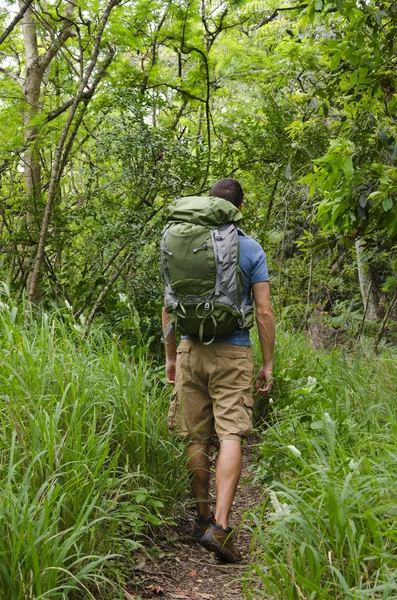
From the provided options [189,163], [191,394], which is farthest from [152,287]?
[191,394]

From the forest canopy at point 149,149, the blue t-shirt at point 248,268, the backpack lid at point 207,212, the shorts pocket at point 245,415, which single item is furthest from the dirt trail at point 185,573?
the forest canopy at point 149,149

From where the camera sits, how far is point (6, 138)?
7.98 meters

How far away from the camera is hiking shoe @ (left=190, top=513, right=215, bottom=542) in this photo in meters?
3.75

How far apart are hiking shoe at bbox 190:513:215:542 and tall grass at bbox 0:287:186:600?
191mm

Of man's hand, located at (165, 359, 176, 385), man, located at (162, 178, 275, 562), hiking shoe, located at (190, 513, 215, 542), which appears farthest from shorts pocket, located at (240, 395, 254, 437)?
man's hand, located at (165, 359, 176, 385)

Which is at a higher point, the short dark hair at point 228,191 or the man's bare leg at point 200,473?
the short dark hair at point 228,191

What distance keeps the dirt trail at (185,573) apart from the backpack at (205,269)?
1.21 meters

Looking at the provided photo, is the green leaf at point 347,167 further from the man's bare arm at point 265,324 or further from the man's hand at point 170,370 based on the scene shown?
the man's hand at point 170,370

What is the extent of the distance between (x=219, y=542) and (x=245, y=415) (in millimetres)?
777

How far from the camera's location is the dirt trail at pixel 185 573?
3074 mm

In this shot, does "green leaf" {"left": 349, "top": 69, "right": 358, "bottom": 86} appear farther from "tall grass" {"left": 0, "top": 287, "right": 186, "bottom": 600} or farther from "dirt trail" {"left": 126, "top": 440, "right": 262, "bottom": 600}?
"dirt trail" {"left": 126, "top": 440, "right": 262, "bottom": 600}

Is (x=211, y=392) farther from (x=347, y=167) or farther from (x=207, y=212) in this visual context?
(x=347, y=167)

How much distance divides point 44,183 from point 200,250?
5.73 metres

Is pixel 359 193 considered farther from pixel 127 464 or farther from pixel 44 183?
pixel 44 183
